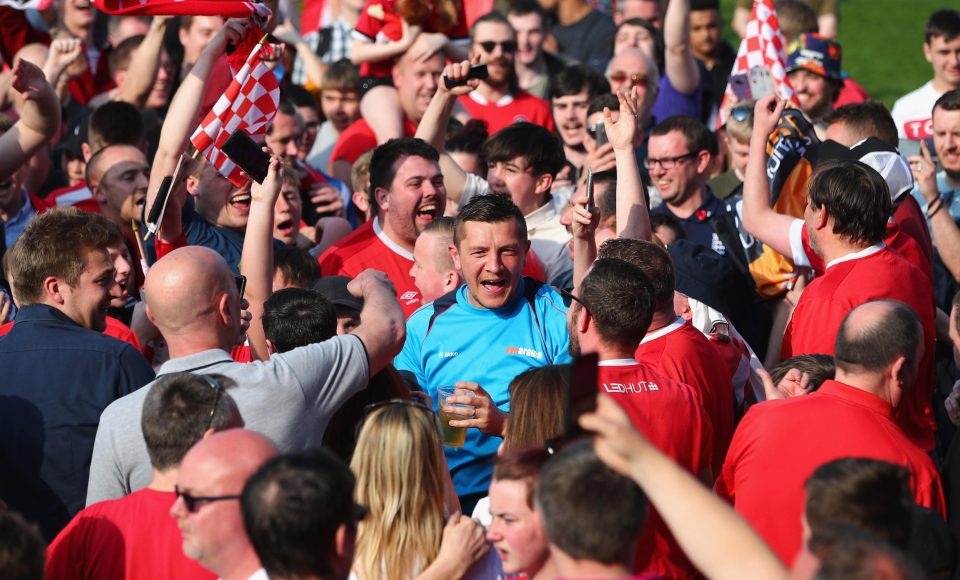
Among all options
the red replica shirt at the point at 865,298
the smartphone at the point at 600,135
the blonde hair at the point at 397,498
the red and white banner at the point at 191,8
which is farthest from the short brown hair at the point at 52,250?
the smartphone at the point at 600,135

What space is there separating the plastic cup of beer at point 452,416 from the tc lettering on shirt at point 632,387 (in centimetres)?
56

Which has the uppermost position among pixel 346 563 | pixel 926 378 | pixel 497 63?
pixel 497 63

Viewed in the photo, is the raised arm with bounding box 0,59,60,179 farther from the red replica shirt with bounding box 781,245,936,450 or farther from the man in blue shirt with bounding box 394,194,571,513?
the red replica shirt with bounding box 781,245,936,450

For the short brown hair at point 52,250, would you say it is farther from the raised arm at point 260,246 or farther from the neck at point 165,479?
the neck at point 165,479

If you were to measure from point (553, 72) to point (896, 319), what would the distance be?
727cm

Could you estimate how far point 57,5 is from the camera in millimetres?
13359

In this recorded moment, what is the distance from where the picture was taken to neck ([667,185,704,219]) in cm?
816

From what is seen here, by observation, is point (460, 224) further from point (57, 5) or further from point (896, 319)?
point (57, 5)

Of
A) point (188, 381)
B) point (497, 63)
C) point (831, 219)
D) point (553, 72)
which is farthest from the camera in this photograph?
point (553, 72)

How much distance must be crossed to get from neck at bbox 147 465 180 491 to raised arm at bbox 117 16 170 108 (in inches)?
258

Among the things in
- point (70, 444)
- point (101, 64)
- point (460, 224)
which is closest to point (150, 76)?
point (101, 64)

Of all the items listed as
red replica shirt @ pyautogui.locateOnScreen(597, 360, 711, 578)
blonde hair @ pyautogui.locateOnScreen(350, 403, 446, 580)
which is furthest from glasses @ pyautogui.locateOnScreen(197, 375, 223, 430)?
red replica shirt @ pyautogui.locateOnScreen(597, 360, 711, 578)

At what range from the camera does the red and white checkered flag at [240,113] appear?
677 centimetres

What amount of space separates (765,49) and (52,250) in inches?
231
